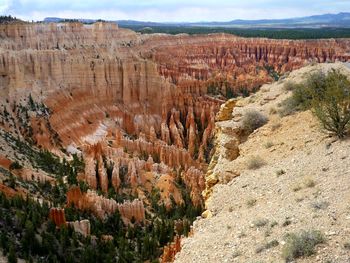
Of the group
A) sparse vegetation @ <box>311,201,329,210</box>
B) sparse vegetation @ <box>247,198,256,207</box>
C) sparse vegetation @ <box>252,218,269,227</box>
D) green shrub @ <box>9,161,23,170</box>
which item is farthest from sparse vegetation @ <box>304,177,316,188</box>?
green shrub @ <box>9,161,23,170</box>

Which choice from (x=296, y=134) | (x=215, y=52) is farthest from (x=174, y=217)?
(x=215, y=52)

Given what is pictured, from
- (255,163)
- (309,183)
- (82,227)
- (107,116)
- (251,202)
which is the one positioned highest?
(309,183)

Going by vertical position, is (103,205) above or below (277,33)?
below

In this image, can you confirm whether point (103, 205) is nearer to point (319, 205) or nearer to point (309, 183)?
point (309, 183)

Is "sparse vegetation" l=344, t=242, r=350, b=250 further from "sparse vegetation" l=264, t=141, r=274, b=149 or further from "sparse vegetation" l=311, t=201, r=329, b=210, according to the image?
"sparse vegetation" l=264, t=141, r=274, b=149

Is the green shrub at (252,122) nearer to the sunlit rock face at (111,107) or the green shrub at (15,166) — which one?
the sunlit rock face at (111,107)

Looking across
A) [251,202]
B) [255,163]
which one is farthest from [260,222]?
[255,163]
